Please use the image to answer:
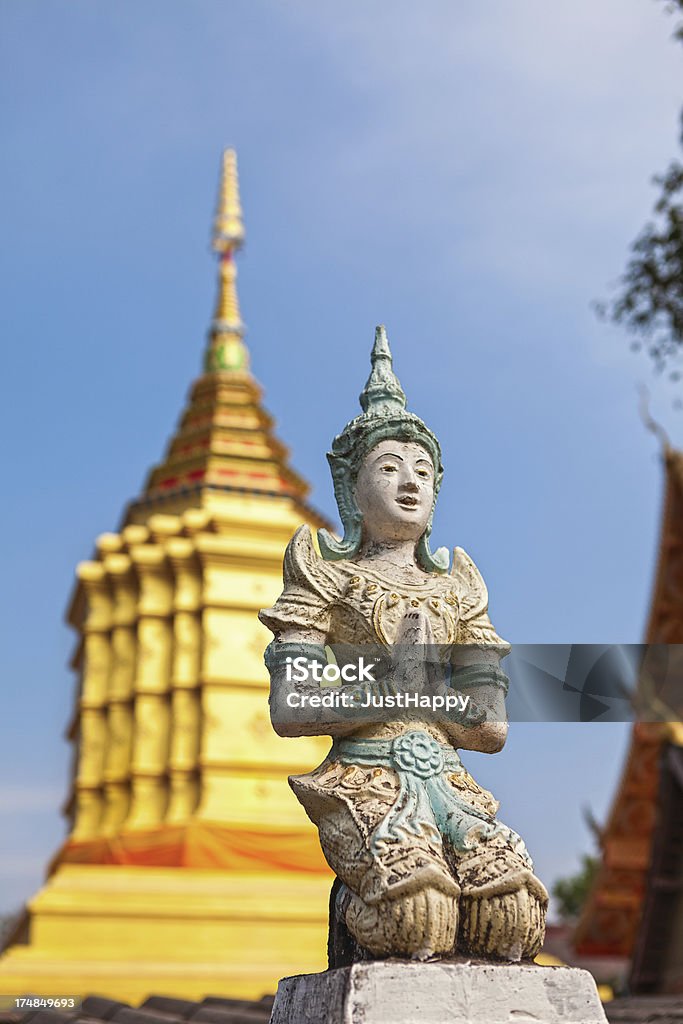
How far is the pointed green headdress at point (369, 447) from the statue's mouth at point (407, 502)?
0.13m

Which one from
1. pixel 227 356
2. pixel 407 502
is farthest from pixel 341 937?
pixel 227 356

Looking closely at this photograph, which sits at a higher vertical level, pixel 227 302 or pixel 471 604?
pixel 227 302

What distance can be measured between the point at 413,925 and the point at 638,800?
11.3 metres

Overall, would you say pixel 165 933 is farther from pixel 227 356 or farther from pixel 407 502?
pixel 227 356

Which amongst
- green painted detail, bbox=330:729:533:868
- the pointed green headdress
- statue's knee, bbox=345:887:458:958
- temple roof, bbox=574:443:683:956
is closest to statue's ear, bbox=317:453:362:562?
the pointed green headdress

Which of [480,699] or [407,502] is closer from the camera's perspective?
[480,699]

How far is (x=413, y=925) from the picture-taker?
291cm

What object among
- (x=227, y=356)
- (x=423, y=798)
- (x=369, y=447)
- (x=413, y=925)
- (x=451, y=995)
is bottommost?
(x=451, y=995)

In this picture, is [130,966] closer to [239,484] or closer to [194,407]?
[239,484]

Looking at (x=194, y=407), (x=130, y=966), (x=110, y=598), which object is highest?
(x=194, y=407)

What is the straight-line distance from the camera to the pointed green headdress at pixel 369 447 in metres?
3.79

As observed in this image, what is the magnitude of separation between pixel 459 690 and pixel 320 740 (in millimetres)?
10207

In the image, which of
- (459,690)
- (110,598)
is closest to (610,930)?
(110,598)

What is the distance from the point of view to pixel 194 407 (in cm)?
1598
